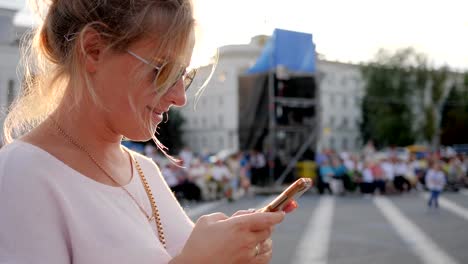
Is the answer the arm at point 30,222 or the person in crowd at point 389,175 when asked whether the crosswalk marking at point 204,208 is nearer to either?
the person in crowd at point 389,175

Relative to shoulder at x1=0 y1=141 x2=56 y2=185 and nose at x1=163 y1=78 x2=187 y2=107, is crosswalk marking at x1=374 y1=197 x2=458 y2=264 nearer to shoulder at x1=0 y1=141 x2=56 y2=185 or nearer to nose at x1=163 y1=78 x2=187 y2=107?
nose at x1=163 y1=78 x2=187 y2=107

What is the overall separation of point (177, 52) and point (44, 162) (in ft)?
1.23

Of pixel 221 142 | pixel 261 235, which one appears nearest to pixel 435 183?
pixel 261 235

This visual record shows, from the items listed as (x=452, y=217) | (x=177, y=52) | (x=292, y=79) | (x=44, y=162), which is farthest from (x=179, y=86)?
(x=292, y=79)

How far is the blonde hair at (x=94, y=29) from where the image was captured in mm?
1080

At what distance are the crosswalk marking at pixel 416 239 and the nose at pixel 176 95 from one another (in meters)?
5.77

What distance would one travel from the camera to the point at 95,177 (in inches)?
44.5

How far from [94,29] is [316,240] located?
695 cm

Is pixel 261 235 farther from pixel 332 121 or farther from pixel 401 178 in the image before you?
pixel 332 121

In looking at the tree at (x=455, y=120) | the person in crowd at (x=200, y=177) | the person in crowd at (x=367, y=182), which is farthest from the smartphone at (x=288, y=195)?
the tree at (x=455, y=120)

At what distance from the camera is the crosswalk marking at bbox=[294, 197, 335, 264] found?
621 centimetres

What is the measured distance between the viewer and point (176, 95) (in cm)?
118

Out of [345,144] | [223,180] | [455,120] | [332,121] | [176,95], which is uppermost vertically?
[176,95]

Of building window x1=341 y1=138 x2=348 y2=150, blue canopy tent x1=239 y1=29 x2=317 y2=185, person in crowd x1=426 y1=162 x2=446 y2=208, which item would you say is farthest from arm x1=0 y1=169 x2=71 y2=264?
building window x1=341 y1=138 x2=348 y2=150
